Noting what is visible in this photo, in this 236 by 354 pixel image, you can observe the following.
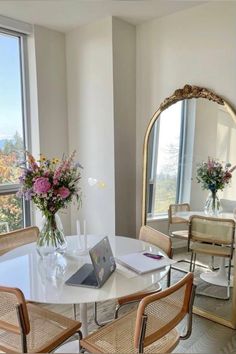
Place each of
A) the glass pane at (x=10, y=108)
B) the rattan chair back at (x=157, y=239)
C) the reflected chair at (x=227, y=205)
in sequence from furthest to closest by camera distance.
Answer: the glass pane at (x=10, y=108), the reflected chair at (x=227, y=205), the rattan chair back at (x=157, y=239)

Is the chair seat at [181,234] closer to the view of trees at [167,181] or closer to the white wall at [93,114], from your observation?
the view of trees at [167,181]

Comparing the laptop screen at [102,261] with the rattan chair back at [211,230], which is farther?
the rattan chair back at [211,230]

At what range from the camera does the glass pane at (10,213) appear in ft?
10.7

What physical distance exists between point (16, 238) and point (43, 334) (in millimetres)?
882

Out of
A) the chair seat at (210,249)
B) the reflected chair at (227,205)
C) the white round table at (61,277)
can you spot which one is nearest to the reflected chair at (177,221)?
the chair seat at (210,249)

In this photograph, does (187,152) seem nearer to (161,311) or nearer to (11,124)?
(161,311)

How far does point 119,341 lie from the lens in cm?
164

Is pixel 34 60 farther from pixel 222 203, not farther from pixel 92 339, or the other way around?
pixel 92 339

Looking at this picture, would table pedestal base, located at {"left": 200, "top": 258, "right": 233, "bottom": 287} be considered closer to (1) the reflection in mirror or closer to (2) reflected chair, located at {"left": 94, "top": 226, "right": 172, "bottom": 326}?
(1) the reflection in mirror

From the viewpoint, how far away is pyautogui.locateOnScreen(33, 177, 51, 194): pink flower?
6.06 feet

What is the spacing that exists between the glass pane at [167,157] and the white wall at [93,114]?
474 mm

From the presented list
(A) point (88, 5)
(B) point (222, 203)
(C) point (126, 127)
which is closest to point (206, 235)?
(B) point (222, 203)

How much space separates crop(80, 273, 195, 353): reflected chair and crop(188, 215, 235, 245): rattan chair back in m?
1.13

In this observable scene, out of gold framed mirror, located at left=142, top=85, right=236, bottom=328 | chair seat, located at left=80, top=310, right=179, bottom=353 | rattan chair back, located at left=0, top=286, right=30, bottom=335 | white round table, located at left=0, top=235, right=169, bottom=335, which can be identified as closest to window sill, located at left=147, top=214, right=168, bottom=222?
gold framed mirror, located at left=142, top=85, right=236, bottom=328
